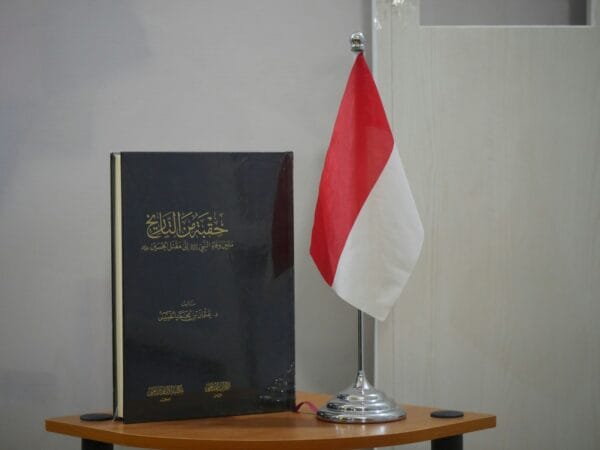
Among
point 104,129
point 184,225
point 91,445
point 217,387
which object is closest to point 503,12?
point 104,129

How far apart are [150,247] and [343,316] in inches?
30.2

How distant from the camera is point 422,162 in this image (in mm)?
1788

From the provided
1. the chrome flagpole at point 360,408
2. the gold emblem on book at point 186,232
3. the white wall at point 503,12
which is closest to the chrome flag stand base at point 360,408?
the chrome flagpole at point 360,408

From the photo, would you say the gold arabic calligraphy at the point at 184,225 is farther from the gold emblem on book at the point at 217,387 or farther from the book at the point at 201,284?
the gold emblem on book at the point at 217,387

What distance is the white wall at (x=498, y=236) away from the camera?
5.85ft

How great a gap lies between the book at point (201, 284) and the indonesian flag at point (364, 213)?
0.10m

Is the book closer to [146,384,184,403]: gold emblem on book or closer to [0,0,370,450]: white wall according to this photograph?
[146,384,184,403]: gold emblem on book

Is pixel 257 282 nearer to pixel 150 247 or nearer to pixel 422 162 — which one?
pixel 150 247

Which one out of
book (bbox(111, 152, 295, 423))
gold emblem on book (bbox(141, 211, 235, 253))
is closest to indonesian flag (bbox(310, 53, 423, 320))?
book (bbox(111, 152, 295, 423))

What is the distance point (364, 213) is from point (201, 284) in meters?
0.31

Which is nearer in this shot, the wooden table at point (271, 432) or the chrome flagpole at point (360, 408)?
the wooden table at point (271, 432)

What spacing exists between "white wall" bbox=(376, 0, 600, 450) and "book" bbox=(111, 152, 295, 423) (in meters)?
0.52

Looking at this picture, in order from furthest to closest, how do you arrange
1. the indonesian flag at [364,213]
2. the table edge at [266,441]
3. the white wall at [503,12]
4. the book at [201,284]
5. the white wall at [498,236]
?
the white wall at [503,12]
the white wall at [498,236]
the indonesian flag at [364,213]
the book at [201,284]
the table edge at [266,441]

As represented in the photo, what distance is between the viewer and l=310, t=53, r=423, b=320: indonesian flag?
1393mm
